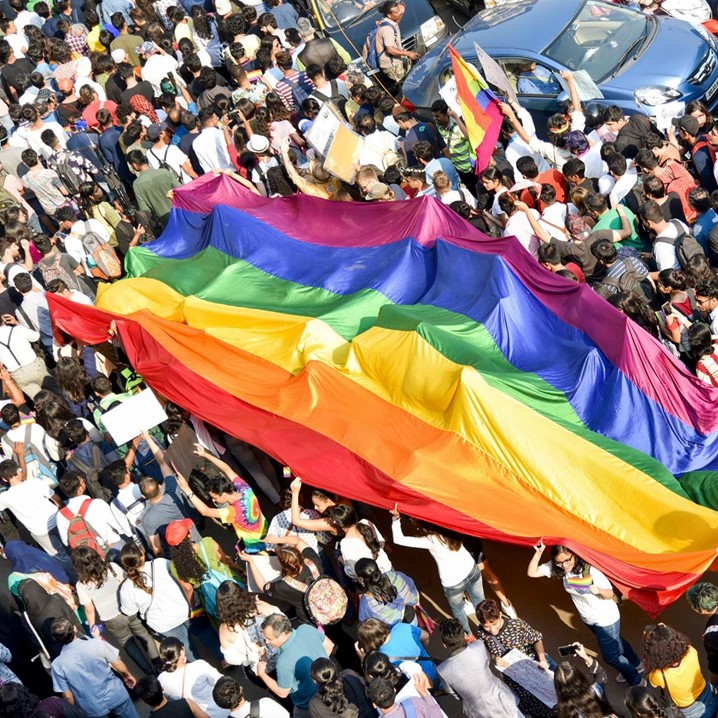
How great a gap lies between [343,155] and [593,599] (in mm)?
5812

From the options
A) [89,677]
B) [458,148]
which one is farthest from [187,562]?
[458,148]

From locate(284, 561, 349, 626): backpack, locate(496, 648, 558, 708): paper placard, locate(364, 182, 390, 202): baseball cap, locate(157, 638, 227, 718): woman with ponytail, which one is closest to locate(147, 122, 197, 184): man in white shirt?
locate(364, 182, 390, 202): baseball cap

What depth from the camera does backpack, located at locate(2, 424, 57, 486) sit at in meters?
9.68

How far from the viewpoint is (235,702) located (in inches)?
255

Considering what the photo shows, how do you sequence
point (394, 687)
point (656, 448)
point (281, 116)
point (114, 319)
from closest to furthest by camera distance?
point (394, 687), point (656, 448), point (114, 319), point (281, 116)

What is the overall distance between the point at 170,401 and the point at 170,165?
4.28m

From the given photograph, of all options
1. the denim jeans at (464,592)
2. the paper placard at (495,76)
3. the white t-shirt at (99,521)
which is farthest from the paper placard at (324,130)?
the denim jeans at (464,592)

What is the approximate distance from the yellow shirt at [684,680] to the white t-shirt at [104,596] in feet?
13.0

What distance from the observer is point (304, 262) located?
407 inches

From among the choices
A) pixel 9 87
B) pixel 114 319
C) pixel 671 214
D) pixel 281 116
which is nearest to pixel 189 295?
pixel 114 319

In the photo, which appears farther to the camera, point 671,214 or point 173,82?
point 173,82

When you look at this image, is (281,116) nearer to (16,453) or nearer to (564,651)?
(16,453)

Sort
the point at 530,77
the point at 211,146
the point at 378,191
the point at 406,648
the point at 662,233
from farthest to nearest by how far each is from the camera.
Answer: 1. the point at 211,146
2. the point at 530,77
3. the point at 378,191
4. the point at 662,233
5. the point at 406,648

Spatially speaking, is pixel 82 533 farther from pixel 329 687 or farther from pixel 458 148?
pixel 458 148
